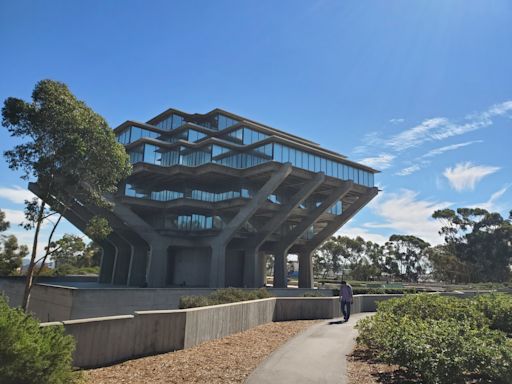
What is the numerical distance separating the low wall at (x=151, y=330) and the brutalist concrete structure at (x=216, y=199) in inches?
1117

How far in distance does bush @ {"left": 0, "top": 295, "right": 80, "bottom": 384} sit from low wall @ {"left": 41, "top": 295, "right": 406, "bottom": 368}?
145cm

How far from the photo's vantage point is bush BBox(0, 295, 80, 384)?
5.37 metres

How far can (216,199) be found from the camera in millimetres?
46250

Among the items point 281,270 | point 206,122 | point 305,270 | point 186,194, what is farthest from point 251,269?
point 206,122

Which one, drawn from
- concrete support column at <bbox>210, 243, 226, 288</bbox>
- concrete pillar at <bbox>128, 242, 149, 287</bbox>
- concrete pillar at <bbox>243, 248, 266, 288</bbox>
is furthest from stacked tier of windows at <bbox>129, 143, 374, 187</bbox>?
concrete pillar at <bbox>128, 242, 149, 287</bbox>

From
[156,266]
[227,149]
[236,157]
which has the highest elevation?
[227,149]

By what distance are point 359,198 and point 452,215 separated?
49.8m

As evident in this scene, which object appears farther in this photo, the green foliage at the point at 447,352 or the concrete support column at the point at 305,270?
the concrete support column at the point at 305,270

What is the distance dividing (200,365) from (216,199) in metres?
37.9

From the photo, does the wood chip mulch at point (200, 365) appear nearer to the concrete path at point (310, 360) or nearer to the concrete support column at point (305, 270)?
the concrete path at point (310, 360)

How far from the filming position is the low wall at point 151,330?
325 inches

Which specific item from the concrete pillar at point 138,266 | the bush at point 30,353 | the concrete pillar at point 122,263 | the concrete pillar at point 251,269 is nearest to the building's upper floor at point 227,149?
A: the concrete pillar at point 251,269

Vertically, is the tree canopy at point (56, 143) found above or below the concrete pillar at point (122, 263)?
above

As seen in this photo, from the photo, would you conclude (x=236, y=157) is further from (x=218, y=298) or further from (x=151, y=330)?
(x=151, y=330)
